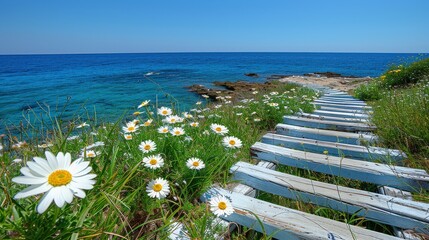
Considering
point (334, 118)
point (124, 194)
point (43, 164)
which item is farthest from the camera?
point (334, 118)

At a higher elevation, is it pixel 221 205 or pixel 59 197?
pixel 59 197

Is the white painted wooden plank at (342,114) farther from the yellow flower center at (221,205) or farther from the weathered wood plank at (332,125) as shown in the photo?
the yellow flower center at (221,205)

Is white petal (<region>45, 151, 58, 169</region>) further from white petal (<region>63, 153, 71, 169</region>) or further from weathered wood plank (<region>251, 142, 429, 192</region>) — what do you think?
weathered wood plank (<region>251, 142, 429, 192</region>)

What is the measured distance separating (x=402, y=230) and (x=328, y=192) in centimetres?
49

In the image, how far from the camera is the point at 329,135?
3354 mm

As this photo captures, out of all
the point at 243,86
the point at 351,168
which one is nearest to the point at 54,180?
the point at 351,168

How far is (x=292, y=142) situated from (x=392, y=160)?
A: 3.37 ft

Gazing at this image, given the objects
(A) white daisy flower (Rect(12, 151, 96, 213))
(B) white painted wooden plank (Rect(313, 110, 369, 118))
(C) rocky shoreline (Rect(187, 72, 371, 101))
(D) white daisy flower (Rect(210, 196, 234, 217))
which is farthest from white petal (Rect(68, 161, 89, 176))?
(C) rocky shoreline (Rect(187, 72, 371, 101))

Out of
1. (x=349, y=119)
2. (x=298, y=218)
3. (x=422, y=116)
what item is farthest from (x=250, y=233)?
(x=349, y=119)

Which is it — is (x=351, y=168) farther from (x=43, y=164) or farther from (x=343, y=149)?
(x=43, y=164)

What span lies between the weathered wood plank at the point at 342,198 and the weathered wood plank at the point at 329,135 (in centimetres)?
Answer: 132

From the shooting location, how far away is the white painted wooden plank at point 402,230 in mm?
1527

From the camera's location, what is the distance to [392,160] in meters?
2.52

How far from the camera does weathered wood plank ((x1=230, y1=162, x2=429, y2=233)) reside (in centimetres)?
164
